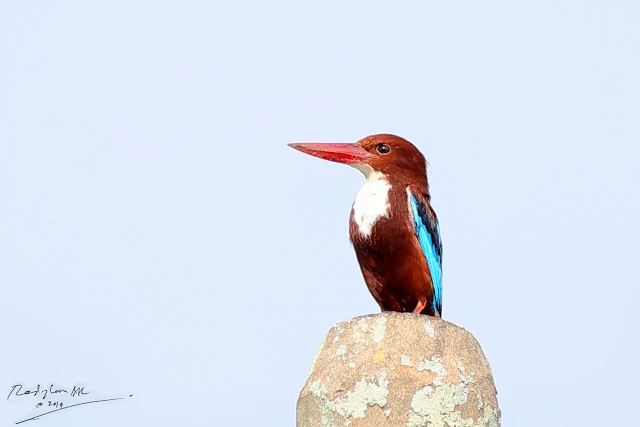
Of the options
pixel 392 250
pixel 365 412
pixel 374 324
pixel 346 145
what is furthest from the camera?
pixel 346 145

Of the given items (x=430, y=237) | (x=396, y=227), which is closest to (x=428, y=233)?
(x=430, y=237)

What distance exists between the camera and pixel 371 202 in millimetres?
6875

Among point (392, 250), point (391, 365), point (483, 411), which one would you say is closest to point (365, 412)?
point (391, 365)

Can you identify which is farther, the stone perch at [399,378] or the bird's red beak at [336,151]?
the bird's red beak at [336,151]

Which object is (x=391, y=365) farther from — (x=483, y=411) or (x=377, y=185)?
(x=377, y=185)

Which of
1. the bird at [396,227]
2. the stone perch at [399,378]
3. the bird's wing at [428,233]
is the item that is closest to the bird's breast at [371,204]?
the bird at [396,227]

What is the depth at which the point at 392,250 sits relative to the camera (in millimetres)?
6750

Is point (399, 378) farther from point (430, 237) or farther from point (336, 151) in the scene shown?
point (336, 151)

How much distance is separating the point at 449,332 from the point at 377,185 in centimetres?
204

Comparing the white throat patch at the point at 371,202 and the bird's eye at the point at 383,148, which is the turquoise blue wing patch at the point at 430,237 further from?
the bird's eye at the point at 383,148

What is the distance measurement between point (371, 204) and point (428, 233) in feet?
1.57

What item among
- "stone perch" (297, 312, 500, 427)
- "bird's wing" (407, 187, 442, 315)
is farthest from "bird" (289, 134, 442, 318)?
"stone perch" (297, 312, 500, 427)

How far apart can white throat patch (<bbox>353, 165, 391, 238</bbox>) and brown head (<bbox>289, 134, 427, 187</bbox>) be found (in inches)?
2.4

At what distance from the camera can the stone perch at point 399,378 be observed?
15.8 feet
